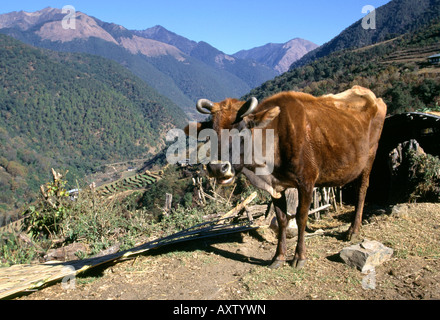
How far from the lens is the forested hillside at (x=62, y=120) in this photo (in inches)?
4751

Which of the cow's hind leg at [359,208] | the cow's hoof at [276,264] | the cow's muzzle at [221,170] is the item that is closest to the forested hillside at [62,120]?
the cow's hind leg at [359,208]

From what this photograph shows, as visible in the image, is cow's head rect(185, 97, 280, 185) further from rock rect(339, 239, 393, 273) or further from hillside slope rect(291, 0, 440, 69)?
hillside slope rect(291, 0, 440, 69)

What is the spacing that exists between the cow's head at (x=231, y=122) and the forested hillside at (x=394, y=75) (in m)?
15.2

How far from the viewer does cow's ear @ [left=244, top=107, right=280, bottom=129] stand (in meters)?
4.79

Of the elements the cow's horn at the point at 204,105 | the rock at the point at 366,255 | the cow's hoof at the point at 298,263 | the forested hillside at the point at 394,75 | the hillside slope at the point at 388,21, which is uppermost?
the hillside slope at the point at 388,21

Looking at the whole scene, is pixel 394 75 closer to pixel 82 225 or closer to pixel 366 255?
pixel 366 255

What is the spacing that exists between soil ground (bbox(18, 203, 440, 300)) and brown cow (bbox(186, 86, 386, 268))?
1.85 feet

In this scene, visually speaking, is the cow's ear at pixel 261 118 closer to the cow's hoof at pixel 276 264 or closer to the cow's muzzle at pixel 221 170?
the cow's muzzle at pixel 221 170

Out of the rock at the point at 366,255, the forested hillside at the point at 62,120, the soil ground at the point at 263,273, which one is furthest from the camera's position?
the forested hillside at the point at 62,120

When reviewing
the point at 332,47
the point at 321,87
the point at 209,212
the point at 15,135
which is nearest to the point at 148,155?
the point at 15,135

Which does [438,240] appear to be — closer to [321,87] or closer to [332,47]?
[321,87]

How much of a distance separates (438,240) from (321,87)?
4763 centimetres

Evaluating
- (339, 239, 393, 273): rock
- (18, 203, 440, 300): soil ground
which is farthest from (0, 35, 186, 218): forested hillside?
(339, 239, 393, 273): rock

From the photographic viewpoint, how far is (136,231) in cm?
792
